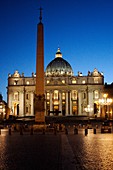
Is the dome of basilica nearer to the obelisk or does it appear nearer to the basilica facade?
the basilica facade

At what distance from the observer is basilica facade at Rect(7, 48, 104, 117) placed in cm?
11006

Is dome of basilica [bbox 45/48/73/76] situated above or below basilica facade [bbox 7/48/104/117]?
above

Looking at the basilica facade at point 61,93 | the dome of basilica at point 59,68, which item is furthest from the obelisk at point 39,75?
the dome of basilica at point 59,68

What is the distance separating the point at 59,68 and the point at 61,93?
1563 centimetres

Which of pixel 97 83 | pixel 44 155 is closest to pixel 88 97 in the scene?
pixel 97 83

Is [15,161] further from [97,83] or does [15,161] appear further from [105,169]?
[97,83]


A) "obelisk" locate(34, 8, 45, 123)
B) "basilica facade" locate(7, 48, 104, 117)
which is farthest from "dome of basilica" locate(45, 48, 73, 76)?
"obelisk" locate(34, 8, 45, 123)

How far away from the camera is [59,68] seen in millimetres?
123812

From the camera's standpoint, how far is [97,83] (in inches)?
4385

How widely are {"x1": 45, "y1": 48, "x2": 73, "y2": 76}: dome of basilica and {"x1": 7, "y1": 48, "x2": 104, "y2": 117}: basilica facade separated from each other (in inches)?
324

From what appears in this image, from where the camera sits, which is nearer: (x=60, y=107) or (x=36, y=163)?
(x=36, y=163)

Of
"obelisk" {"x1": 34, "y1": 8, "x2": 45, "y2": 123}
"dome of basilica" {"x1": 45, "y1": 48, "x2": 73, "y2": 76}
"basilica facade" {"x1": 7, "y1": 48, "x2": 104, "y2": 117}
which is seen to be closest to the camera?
"obelisk" {"x1": 34, "y1": 8, "x2": 45, "y2": 123}

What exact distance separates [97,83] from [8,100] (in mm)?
29412

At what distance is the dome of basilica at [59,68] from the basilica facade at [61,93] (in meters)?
8.23
